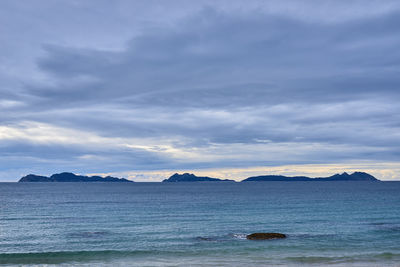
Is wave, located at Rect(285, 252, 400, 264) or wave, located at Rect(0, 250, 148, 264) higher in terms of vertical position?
wave, located at Rect(285, 252, 400, 264)

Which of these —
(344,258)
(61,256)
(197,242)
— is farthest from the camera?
(197,242)

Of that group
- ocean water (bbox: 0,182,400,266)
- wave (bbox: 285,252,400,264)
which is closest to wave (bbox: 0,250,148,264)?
ocean water (bbox: 0,182,400,266)

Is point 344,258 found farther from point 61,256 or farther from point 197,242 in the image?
point 61,256

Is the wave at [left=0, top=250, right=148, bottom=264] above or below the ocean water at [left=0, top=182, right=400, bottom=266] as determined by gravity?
below

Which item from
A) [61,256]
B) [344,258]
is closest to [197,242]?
[61,256]

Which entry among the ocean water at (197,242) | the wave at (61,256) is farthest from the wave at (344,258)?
the wave at (61,256)

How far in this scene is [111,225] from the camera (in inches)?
2202

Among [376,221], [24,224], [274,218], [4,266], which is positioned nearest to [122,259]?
[4,266]

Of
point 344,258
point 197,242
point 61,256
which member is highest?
point 197,242

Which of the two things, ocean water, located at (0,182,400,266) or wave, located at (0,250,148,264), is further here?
wave, located at (0,250,148,264)

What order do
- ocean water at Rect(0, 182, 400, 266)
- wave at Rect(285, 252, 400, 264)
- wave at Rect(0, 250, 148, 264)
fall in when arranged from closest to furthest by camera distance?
wave at Rect(285, 252, 400, 264) < ocean water at Rect(0, 182, 400, 266) < wave at Rect(0, 250, 148, 264)

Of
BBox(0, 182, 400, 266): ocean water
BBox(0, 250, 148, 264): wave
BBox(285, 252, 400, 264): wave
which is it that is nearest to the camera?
BBox(285, 252, 400, 264): wave

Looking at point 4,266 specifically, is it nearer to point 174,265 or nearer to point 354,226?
point 174,265

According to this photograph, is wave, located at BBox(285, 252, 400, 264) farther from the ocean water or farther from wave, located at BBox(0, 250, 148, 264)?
wave, located at BBox(0, 250, 148, 264)
